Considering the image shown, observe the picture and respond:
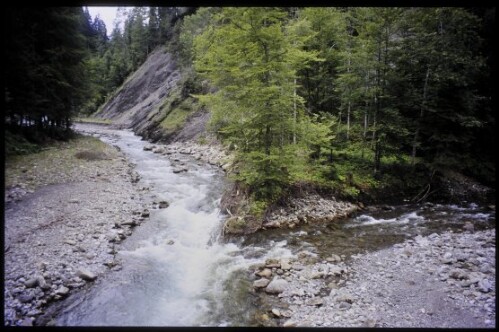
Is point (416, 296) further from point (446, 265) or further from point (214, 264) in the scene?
point (214, 264)

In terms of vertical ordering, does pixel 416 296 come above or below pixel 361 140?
below

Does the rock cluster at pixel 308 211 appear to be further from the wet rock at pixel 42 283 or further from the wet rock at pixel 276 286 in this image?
the wet rock at pixel 42 283

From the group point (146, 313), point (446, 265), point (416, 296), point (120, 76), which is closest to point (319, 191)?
point (446, 265)

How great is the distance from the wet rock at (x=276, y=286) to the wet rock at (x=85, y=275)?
3580 mm

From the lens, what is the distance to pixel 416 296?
5586mm

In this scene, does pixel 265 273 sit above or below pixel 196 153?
below

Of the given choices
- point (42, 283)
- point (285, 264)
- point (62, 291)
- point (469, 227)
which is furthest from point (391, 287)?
point (42, 283)

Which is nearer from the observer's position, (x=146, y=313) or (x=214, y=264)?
(x=146, y=313)

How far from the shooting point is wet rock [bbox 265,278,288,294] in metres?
6.09

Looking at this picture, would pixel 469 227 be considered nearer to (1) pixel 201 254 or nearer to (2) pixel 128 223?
(1) pixel 201 254

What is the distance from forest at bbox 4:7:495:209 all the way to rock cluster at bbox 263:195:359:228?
1.55 feet

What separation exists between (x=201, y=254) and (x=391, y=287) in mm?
4430

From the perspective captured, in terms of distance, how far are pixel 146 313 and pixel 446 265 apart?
6105mm

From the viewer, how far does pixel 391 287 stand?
19.5ft
